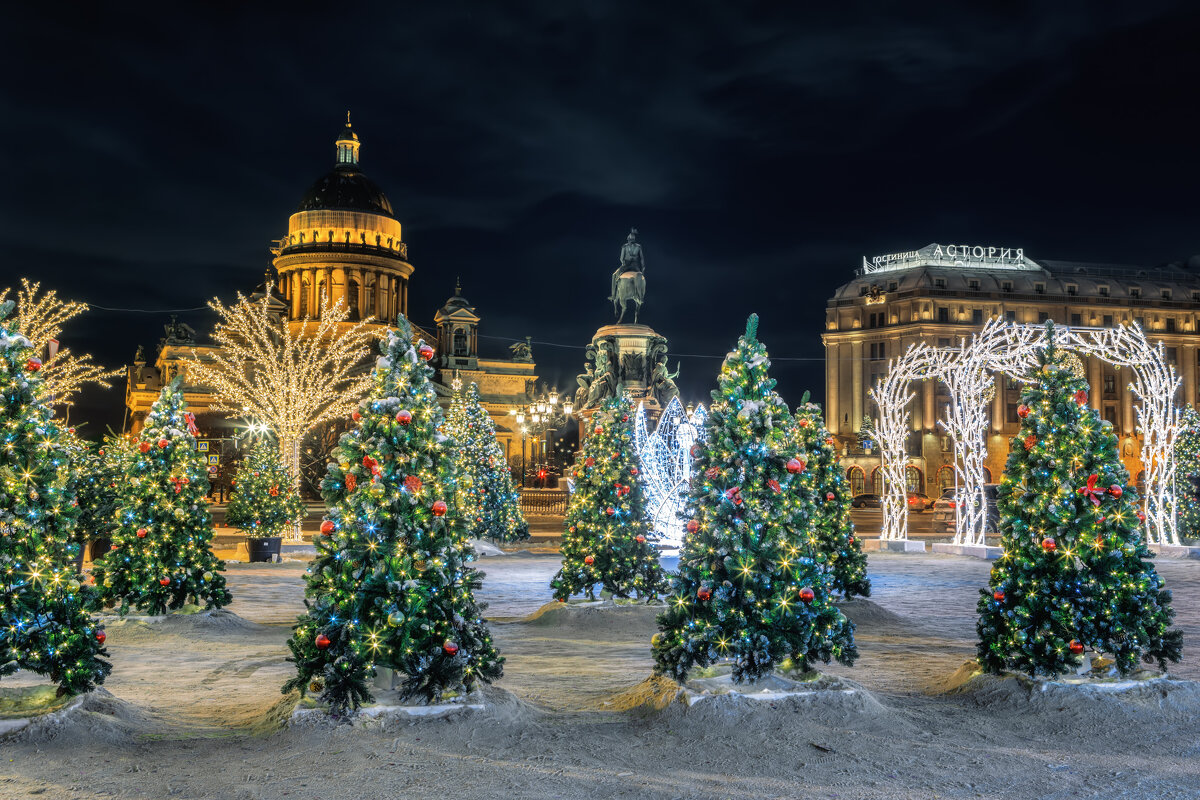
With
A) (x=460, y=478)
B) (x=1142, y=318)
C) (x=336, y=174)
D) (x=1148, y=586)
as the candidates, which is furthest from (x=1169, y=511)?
(x=336, y=174)

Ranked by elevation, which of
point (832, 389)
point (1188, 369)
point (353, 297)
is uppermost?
point (353, 297)

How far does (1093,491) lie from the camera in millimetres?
9477

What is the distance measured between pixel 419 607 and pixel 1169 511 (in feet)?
84.7

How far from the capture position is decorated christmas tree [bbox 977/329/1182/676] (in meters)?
9.30

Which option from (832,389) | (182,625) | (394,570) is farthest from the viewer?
(832,389)

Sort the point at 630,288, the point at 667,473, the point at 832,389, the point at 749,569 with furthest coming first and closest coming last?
the point at 832,389, the point at 630,288, the point at 667,473, the point at 749,569

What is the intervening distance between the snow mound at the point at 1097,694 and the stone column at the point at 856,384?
229 feet

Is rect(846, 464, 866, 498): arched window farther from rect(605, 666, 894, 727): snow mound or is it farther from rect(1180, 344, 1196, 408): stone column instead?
rect(605, 666, 894, 727): snow mound

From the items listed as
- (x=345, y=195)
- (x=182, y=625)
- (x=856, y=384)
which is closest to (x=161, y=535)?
(x=182, y=625)

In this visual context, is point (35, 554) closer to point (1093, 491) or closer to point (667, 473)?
point (1093, 491)

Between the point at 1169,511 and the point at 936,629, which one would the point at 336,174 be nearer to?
the point at 1169,511

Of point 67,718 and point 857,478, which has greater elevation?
point 857,478

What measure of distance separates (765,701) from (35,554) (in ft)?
20.9

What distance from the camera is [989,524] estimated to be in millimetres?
33719
